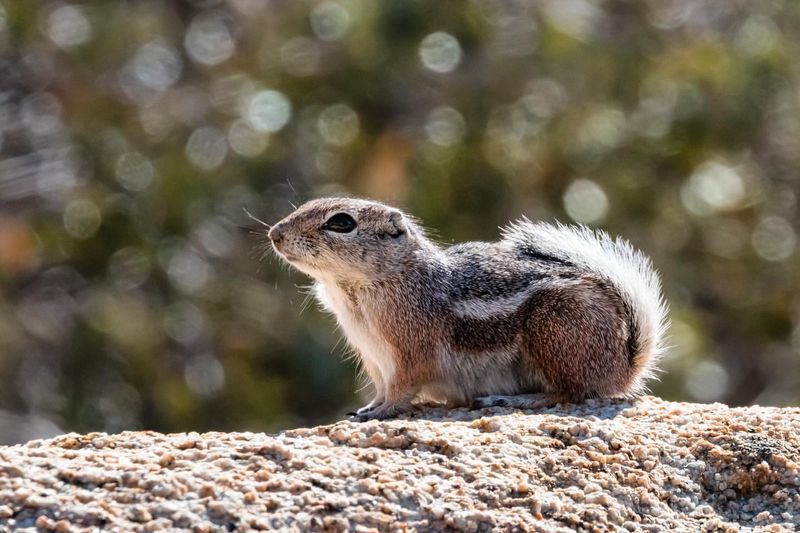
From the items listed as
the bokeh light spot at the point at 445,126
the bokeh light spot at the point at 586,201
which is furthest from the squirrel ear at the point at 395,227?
the bokeh light spot at the point at 445,126

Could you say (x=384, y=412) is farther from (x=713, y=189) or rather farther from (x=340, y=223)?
(x=713, y=189)

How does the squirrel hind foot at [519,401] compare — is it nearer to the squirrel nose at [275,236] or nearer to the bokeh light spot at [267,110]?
the squirrel nose at [275,236]

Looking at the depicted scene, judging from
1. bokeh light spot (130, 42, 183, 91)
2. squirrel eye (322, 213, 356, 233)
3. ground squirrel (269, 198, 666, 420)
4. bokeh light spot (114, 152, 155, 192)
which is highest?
bokeh light spot (130, 42, 183, 91)

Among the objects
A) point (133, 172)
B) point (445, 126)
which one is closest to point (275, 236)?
point (445, 126)

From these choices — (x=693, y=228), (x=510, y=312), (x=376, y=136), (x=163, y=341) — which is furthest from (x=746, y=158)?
(x=510, y=312)

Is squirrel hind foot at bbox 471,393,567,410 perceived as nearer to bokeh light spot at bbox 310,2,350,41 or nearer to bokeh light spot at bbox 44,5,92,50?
bokeh light spot at bbox 310,2,350,41

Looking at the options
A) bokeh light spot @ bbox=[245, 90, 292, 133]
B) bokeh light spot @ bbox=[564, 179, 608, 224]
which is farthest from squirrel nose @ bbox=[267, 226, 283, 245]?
bokeh light spot @ bbox=[245, 90, 292, 133]
